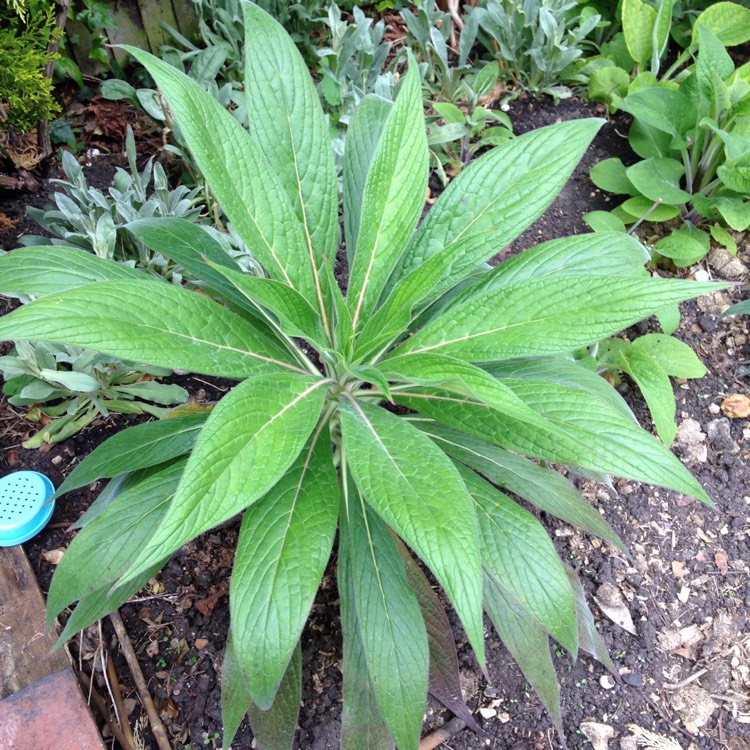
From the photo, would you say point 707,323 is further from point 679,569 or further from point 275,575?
point 275,575

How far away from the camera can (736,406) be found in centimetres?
242

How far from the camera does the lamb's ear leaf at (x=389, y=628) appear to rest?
4.25ft

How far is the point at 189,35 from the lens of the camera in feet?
9.77

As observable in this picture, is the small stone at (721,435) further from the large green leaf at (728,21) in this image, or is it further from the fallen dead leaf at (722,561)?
the large green leaf at (728,21)

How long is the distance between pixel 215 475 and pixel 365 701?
0.82 metres

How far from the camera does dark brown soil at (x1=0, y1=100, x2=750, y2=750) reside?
176 cm

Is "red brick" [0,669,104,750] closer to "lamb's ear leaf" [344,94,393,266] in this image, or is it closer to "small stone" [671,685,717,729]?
"lamb's ear leaf" [344,94,393,266]

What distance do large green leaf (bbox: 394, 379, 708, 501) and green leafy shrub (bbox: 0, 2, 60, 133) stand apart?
6.40ft

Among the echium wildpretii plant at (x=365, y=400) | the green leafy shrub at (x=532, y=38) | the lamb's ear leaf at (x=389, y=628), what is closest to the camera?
the echium wildpretii plant at (x=365, y=400)

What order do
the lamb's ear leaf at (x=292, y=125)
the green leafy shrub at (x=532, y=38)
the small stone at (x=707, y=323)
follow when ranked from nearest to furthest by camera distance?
1. the lamb's ear leaf at (x=292, y=125)
2. the small stone at (x=707, y=323)
3. the green leafy shrub at (x=532, y=38)

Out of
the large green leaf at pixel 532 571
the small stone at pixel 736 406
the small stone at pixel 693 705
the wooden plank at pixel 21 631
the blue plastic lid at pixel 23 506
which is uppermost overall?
the large green leaf at pixel 532 571

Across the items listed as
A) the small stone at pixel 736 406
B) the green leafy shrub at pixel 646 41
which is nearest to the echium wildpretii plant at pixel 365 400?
the small stone at pixel 736 406

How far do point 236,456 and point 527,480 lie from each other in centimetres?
77

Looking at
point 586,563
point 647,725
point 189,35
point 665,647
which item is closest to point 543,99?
point 189,35
